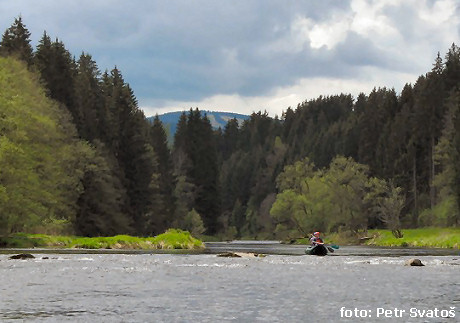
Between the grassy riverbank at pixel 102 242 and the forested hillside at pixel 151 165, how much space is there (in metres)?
1.93

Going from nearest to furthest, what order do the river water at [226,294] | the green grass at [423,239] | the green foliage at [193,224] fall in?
the river water at [226,294] → the green grass at [423,239] → the green foliage at [193,224]

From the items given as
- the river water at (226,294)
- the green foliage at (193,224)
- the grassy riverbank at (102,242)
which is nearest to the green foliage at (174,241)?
the grassy riverbank at (102,242)

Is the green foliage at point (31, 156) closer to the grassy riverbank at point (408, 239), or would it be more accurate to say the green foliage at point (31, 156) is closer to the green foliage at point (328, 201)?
the grassy riverbank at point (408, 239)

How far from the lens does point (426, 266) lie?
37.6m

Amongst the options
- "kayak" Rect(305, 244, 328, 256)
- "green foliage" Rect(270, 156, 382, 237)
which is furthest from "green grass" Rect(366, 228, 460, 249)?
"kayak" Rect(305, 244, 328, 256)

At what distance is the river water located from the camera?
17.7 metres

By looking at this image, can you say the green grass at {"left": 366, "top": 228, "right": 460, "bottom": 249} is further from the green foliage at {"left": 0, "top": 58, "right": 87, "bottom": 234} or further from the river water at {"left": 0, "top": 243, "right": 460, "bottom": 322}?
the river water at {"left": 0, "top": 243, "right": 460, "bottom": 322}

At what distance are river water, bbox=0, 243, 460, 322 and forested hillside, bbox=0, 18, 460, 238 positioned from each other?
3299cm

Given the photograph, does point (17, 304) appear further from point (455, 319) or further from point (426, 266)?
point (426, 266)

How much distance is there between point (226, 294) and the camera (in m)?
22.7

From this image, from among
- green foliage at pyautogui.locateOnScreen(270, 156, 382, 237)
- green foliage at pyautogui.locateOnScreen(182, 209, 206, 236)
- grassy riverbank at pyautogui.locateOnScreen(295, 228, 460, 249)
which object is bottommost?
grassy riverbank at pyautogui.locateOnScreen(295, 228, 460, 249)

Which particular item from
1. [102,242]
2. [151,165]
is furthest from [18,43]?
[102,242]

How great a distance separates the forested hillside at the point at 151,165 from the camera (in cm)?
6950

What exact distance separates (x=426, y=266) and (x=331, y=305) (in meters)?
19.5
